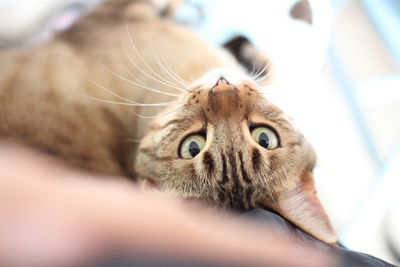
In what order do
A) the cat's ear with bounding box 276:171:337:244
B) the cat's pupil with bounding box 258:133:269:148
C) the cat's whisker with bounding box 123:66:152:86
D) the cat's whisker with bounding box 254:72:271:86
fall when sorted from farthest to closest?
the cat's whisker with bounding box 123:66:152:86 < the cat's whisker with bounding box 254:72:271:86 < the cat's pupil with bounding box 258:133:269:148 < the cat's ear with bounding box 276:171:337:244

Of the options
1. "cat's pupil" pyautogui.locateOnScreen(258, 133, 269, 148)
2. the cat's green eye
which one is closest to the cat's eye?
"cat's pupil" pyautogui.locateOnScreen(258, 133, 269, 148)

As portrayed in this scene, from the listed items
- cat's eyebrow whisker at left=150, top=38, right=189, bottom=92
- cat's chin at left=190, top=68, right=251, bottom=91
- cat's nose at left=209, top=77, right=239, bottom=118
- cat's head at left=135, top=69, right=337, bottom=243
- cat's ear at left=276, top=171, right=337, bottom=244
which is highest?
cat's eyebrow whisker at left=150, top=38, right=189, bottom=92

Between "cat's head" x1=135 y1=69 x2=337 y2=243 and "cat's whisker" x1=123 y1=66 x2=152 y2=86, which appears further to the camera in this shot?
"cat's whisker" x1=123 y1=66 x2=152 y2=86

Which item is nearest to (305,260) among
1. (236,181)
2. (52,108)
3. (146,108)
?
(236,181)

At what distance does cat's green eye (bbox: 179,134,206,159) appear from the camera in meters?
0.81

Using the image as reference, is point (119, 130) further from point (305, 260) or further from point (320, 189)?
point (305, 260)

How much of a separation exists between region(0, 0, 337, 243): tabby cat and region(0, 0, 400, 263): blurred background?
79 mm

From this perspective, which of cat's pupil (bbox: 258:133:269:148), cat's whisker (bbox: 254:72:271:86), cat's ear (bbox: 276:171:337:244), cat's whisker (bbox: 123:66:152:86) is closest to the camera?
cat's ear (bbox: 276:171:337:244)

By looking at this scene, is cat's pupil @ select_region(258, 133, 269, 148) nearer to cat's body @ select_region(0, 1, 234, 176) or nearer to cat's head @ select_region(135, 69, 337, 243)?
cat's head @ select_region(135, 69, 337, 243)

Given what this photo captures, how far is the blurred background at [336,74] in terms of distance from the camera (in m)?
0.85

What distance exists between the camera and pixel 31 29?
47.7 inches

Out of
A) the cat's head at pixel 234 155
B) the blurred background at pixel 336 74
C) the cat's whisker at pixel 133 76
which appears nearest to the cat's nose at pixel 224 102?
the cat's head at pixel 234 155

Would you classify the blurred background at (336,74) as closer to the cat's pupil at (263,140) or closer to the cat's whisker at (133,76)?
the cat's pupil at (263,140)

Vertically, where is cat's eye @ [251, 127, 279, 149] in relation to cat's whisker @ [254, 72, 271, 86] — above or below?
below
